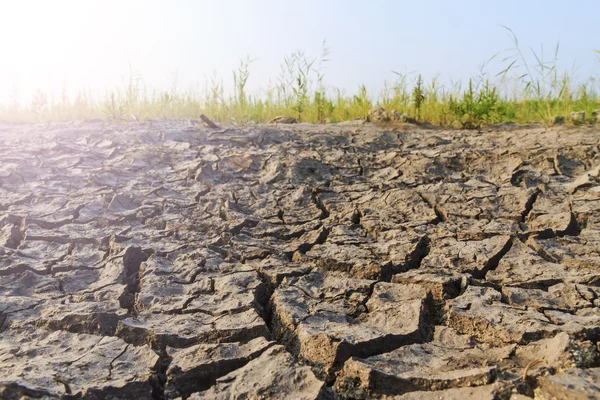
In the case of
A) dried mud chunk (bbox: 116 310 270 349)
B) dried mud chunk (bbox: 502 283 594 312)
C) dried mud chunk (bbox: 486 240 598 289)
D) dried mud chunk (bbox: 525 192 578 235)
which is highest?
dried mud chunk (bbox: 525 192 578 235)

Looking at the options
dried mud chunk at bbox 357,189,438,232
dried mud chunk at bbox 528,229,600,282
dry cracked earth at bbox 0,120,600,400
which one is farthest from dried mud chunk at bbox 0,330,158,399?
dried mud chunk at bbox 528,229,600,282

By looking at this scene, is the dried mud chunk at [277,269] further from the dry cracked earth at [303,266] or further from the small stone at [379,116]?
the small stone at [379,116]

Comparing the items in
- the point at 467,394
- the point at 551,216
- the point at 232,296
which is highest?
the point at 551,216

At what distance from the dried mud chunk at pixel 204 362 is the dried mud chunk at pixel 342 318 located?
15 centimetres

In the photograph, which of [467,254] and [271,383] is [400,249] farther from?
[271,383]

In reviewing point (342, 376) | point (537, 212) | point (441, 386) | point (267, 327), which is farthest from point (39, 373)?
point (537, 212)

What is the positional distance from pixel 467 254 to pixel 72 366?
168 cm

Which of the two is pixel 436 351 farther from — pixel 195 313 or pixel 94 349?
pixel 94 349

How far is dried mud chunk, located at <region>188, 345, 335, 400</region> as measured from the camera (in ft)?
4.84

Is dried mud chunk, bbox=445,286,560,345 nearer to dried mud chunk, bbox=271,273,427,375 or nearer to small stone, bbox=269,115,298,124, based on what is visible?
dried mud chunk, bbox=271,273,427,375

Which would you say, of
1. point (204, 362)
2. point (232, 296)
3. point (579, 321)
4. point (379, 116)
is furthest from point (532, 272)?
point (379, 116)

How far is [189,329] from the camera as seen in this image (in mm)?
1844

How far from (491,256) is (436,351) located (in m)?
0.79

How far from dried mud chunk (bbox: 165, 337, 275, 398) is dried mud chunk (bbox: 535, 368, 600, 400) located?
0.83 meters
